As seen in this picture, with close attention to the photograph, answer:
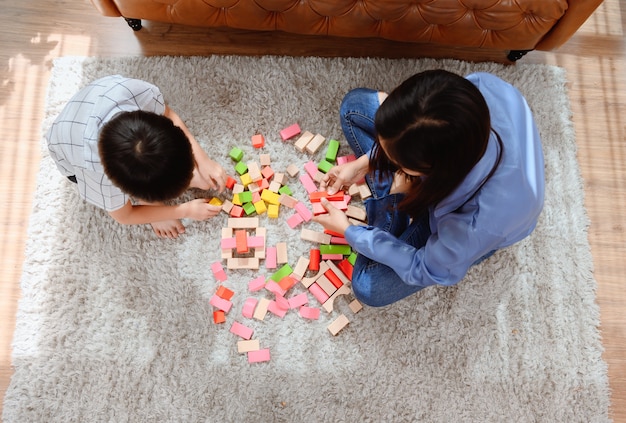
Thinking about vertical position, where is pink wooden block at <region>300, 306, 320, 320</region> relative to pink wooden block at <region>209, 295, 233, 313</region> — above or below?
above

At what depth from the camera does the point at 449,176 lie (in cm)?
86

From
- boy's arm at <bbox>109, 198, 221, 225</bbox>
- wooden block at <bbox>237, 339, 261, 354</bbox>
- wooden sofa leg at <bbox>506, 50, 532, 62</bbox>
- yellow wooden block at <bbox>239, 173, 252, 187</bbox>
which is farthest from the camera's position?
A: wooden sofa leg at <bbox>506, 50, 532, 62</bbox>

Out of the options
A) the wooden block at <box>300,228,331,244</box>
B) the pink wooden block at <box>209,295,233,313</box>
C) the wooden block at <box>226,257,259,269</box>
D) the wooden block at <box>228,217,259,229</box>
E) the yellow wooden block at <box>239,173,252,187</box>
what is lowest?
the pink wooden block at <box>209,295,233,313</box>

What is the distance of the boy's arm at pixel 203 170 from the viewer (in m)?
1.40

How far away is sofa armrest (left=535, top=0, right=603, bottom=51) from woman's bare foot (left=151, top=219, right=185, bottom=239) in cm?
131

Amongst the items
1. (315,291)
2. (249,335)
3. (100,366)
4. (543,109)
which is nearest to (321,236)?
(315,291)

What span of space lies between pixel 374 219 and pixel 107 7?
41.7 inches

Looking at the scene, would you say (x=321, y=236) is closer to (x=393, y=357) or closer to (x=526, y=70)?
(x=393, y=357)

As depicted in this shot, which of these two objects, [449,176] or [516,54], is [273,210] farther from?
[516,54]

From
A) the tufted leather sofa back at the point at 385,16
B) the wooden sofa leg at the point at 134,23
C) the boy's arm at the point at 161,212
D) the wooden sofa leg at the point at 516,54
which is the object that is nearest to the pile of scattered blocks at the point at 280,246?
the boy's arm at the point at 161,212

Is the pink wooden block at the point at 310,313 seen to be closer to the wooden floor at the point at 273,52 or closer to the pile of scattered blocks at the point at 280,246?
the pile of scattered blocks at the point at 280,246

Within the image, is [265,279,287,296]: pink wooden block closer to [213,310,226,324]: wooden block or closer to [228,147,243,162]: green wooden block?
[213,310,226,324]: wooden block

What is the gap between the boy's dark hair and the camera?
990 mm

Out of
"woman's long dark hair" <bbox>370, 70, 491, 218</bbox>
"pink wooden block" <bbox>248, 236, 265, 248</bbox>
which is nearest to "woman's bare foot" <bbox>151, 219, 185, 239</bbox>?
"pink wooden block" <bbox>248, 236, 265, 248</bbox>
